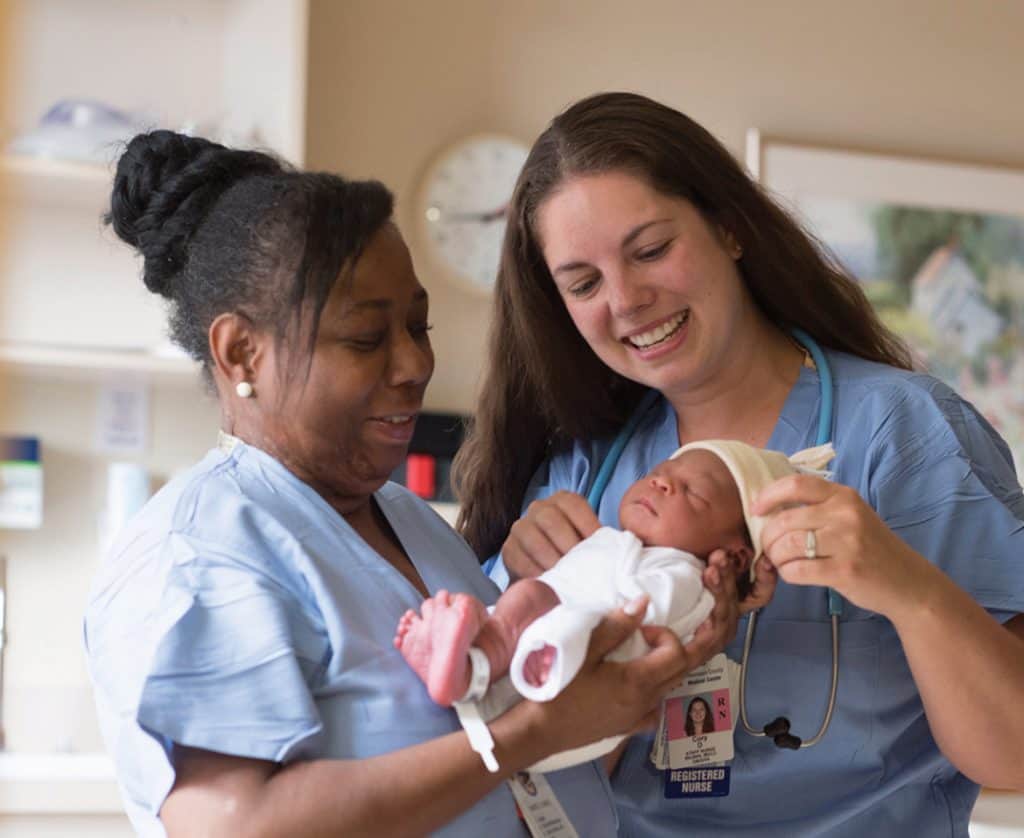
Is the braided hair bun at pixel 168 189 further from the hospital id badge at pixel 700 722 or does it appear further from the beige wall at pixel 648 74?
the beige wall at pixel 648 74

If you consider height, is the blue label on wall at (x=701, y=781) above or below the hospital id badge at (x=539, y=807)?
below

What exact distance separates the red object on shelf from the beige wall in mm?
274

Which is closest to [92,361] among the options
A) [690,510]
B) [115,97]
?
[115,97]

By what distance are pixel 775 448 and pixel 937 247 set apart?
8.06 ft

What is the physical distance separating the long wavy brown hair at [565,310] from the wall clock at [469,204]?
164cm

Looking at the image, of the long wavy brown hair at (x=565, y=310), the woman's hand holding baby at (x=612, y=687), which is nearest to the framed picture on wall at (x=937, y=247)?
the long wavy brown hair at (x=565, y=310)

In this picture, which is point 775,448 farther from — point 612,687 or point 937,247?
point 937,247

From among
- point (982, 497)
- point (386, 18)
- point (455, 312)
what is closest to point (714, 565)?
point (982, 497)

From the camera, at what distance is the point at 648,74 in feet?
12.1

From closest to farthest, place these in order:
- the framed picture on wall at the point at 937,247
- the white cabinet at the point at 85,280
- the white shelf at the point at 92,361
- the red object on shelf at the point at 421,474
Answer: the white shelf at the point at 92,361 < the white cabinet at the point at 85,280 < the red object on shelf at the point at 421,474 < the framed picture on wall at the point at 937,247

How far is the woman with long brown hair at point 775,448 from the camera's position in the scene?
135 cm

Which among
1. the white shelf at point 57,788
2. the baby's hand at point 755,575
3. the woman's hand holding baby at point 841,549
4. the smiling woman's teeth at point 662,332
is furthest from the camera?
the white shelf at point 57,788

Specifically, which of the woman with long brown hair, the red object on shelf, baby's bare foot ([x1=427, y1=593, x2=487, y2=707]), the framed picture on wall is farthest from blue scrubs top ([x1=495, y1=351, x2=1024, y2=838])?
the framed picture on wall

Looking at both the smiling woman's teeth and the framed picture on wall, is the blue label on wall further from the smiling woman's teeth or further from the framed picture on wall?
the framed picture on wall
